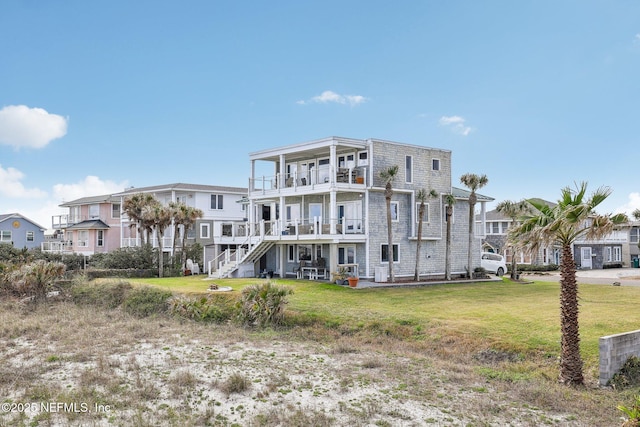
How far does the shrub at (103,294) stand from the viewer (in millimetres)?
29328

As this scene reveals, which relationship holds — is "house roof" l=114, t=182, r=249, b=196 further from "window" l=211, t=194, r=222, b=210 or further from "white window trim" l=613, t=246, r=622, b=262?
"white window trim" l=613, t=246, r=622, b=262

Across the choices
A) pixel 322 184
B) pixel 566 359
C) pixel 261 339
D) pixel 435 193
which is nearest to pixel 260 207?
pixel 322 184

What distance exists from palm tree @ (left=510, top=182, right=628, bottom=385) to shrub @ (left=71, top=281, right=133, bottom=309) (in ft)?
73.6

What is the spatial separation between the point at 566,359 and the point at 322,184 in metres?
20.5

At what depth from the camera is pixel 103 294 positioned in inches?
1187

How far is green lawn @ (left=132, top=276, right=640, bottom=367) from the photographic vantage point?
17.4 m

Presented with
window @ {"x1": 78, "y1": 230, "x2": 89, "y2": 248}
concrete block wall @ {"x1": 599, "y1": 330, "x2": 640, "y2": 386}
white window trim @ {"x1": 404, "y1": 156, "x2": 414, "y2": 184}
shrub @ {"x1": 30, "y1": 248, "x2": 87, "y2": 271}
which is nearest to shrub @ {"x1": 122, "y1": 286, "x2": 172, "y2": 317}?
white window trim @ {"x1": 404, "y1": 156, "x2": 414, "y2": 184}

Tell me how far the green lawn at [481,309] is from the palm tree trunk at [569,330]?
173 centimetres

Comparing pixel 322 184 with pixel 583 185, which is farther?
pixel 322 184

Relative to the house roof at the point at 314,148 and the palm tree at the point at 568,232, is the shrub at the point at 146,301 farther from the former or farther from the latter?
the palm tree at the point at 568,232

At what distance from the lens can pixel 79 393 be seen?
13.0 m

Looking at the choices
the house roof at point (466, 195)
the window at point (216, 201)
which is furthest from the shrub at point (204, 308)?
the window at point (216, 201)

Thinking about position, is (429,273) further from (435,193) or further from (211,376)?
(211,376)

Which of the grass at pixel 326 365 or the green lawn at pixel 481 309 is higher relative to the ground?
the green lawn at pixel 481 309
